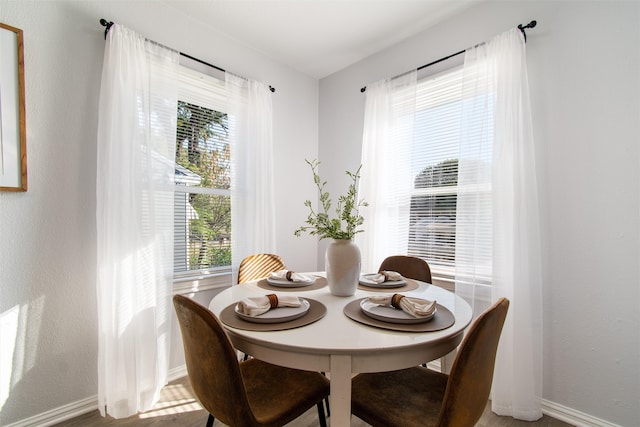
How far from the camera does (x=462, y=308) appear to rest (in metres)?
1.26

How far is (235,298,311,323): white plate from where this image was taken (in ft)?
3.46

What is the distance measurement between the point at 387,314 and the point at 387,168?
5.35ft

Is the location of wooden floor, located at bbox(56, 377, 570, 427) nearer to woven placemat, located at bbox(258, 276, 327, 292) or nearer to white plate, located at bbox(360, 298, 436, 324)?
woven placemat, located at bbox(258, 276, 327, 292)

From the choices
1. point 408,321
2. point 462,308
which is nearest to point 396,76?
point 462,308

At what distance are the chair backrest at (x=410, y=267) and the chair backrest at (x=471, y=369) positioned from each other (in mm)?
950

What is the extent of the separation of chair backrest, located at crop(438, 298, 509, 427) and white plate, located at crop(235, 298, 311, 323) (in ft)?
1.77

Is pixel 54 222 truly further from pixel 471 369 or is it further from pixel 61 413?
pixel 471 369

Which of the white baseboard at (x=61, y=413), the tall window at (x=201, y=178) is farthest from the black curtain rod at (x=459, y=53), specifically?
the white baseboard at (x=61, y=413)

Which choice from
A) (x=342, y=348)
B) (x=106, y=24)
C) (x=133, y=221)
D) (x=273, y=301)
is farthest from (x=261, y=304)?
(x=106, y=24)

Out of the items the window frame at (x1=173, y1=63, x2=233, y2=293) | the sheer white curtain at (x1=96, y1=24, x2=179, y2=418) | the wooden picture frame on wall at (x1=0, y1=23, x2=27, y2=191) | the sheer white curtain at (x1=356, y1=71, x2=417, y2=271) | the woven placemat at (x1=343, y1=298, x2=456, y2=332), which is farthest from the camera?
the sheer white curtain at (x1=356, y1=71, x2=417, y2=271)

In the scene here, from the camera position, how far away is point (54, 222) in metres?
1.67

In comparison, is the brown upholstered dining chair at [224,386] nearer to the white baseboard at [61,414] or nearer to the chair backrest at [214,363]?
the chair backrest at [214,363]

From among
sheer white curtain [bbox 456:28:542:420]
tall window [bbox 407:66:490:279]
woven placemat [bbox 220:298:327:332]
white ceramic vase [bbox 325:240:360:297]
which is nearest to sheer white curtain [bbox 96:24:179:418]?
woven placemat [bbox 220:298:327:332]

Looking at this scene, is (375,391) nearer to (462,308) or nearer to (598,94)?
(462,308)
